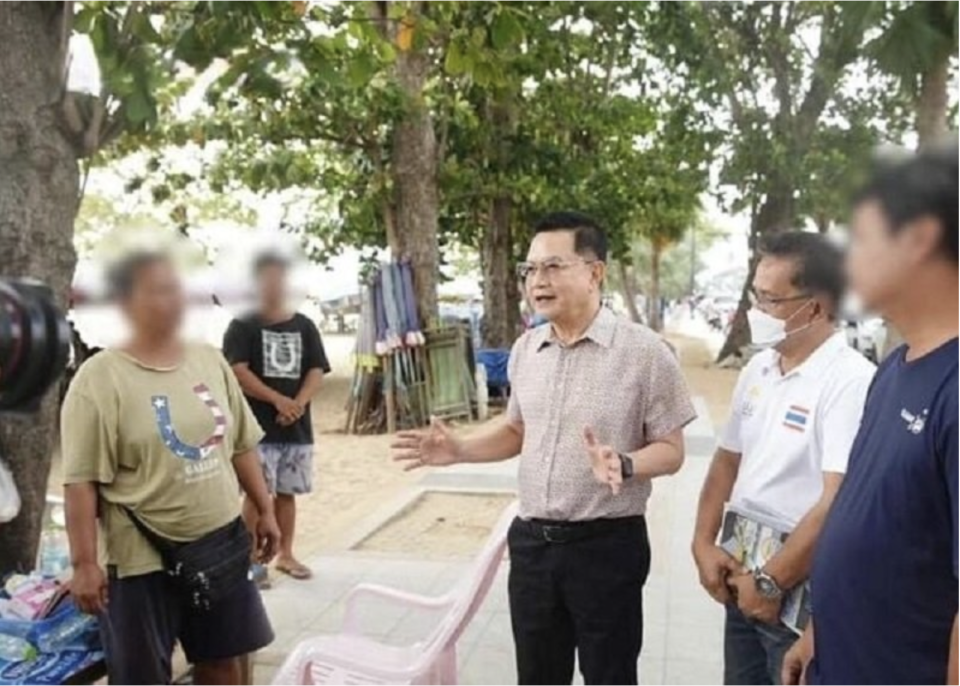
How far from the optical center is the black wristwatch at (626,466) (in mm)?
1947

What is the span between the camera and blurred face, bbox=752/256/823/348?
1908 millimetres

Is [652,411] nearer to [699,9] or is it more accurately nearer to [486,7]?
[486,7]

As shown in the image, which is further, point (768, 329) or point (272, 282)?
point (272, 282)

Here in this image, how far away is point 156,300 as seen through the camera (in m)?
1.81

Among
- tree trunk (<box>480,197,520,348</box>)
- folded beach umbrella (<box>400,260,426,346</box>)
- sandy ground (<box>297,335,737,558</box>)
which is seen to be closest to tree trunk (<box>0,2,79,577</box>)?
sandy ground (<box>297,335,737,558</box>)

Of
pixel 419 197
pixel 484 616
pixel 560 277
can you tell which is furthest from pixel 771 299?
pixel 419 197

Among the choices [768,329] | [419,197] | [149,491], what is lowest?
[149,491]

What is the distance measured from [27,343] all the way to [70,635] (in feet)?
3.91

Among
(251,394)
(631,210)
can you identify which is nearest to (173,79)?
(251,394)

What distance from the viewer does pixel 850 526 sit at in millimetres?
1387

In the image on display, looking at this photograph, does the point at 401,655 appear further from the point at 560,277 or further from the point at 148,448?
the point at 560,277

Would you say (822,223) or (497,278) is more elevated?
(822,223)

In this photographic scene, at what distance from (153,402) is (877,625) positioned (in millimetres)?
1522

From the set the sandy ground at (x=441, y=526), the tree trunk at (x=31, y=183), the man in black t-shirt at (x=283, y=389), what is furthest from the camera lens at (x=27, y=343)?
the sandy ground at (x=441, y=526)
